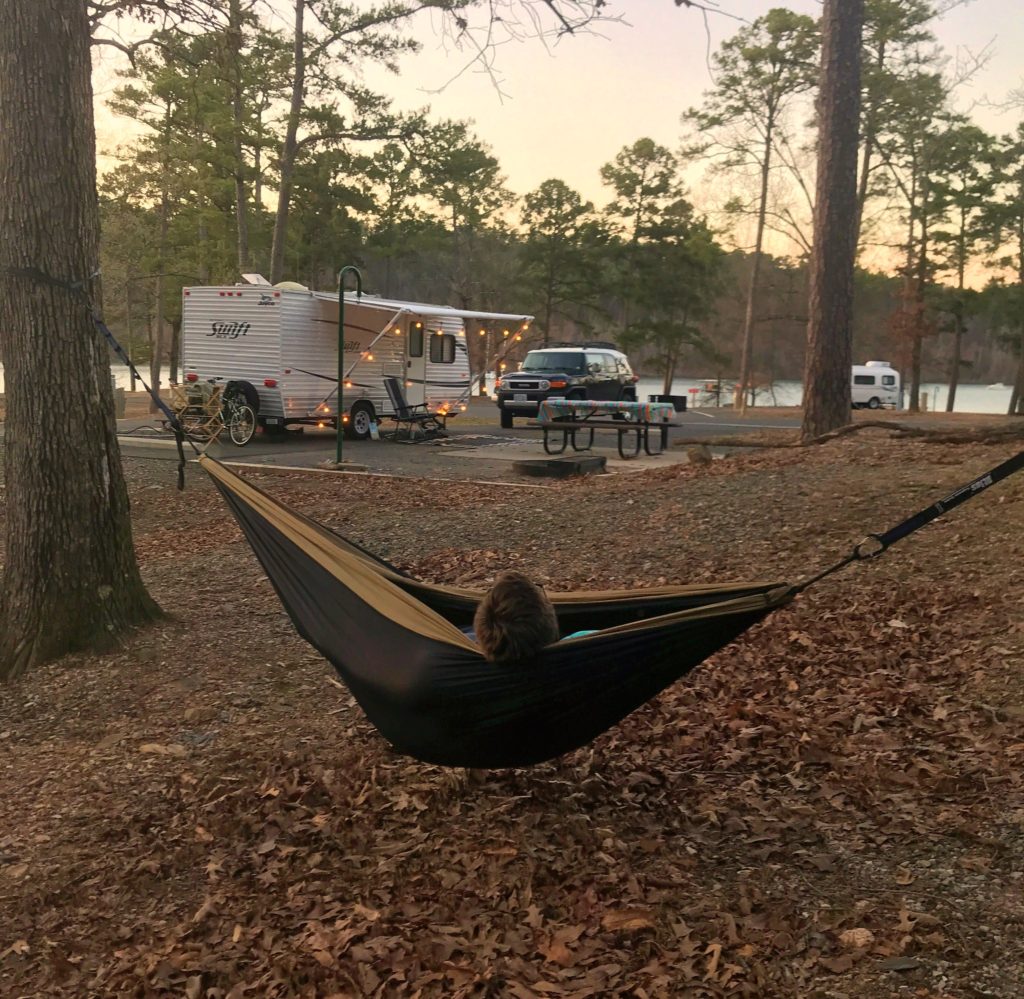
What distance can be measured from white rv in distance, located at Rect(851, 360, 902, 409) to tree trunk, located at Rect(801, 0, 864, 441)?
26.6 m

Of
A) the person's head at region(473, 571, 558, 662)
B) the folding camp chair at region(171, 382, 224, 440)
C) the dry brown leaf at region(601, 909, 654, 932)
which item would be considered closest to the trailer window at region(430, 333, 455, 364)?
the folding camp chair at region(171, 382, 224, 440)

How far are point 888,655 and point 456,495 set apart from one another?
5502mm

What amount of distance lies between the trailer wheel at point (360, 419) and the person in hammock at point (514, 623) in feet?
43.5

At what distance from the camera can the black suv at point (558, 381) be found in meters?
18.6

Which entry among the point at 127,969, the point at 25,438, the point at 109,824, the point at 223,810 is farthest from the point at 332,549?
the point at 25,438

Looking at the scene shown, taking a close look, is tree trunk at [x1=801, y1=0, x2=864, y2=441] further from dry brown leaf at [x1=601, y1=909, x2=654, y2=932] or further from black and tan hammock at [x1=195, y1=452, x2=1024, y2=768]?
dry brown leaf at [x1=601, y1=909, x2=654, y2=932]

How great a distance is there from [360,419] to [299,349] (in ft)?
5.41

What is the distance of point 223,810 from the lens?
3150 mm

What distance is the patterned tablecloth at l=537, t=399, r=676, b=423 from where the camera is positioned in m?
12.7

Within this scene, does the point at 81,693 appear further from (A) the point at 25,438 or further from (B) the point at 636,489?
(B) the point at 636,489

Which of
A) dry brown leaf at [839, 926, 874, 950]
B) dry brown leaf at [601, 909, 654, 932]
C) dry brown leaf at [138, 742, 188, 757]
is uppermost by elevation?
dry brown leaf at [839, 926, 874, 950]

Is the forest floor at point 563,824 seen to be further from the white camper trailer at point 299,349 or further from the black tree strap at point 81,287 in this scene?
the white camper trailer at point 299,349

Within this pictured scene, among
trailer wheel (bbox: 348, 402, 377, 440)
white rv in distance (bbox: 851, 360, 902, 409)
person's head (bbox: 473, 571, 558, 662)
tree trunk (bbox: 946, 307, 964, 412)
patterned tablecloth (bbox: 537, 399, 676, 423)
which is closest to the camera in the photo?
person's head (bbox: 473, 571, 558, 662)

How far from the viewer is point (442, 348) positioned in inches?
680
